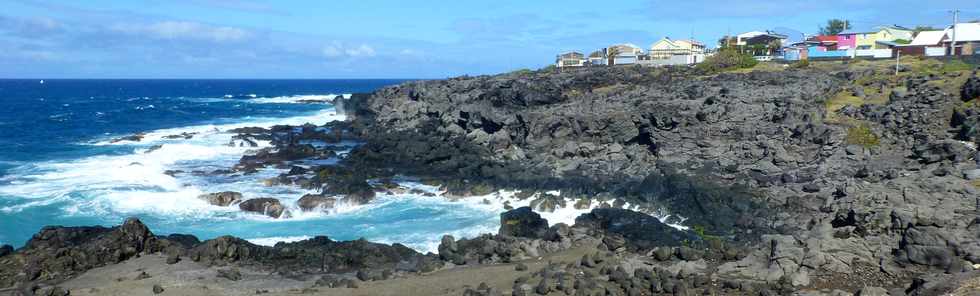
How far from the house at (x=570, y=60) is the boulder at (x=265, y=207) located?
58.8 m

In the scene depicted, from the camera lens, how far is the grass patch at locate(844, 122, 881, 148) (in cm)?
3328

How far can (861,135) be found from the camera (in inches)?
1337

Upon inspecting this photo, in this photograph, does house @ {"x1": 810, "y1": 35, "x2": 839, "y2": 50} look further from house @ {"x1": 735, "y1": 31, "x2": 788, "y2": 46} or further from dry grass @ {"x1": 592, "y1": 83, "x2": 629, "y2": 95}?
dry grass @ {"x1": 592, "y1": 83, "x2": 629, "y2": 95}

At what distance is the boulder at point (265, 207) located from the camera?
29.9 metres

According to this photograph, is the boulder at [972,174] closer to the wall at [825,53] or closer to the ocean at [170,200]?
the ocean at [170,200]

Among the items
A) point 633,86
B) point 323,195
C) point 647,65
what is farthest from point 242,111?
point 323,195

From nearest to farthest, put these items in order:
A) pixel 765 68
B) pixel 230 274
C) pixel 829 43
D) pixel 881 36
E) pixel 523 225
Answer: pixel 230 274 < pixel 523 225 < pixel 765 68 < pixel 881 36 < pixel 829 43

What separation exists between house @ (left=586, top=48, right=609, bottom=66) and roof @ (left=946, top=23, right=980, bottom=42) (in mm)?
35089

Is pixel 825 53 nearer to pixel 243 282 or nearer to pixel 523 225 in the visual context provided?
pixel 523 225

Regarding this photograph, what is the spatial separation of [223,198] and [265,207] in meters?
2.57

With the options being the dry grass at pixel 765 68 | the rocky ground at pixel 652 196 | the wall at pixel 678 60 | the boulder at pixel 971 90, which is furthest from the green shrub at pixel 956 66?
the wall at pixel 678 60

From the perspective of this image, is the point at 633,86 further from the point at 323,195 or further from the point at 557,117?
the point at 323,195

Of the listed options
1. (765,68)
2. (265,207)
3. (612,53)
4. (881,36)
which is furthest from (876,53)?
(265,207)

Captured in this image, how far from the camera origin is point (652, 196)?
95.9 ft
